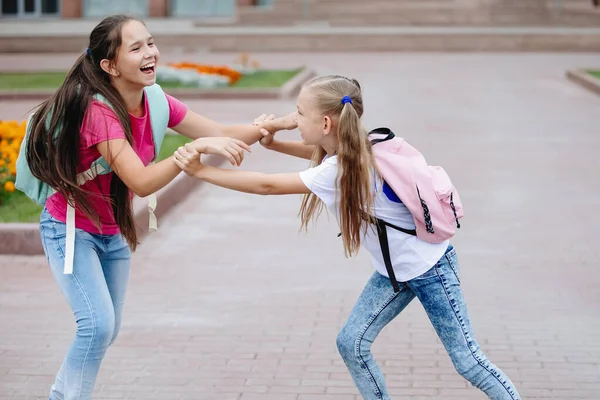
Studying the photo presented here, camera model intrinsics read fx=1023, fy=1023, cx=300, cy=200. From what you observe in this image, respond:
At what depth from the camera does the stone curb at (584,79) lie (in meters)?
18.1

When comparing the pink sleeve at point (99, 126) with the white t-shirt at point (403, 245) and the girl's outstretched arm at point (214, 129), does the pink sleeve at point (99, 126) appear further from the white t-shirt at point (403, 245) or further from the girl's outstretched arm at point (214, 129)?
the white t-shirt at point (403, 245)

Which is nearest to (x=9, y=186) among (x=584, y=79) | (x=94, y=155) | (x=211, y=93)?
(x=94, y=155)

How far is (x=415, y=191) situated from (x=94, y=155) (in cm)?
124

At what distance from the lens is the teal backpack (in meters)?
3.93

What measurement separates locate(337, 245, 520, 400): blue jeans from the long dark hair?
1101mm

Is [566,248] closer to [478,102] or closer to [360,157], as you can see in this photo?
[360,157]

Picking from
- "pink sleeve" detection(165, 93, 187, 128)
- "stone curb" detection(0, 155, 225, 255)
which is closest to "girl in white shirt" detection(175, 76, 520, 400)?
"pink sleeve" detection(165, 93, 187, 128)

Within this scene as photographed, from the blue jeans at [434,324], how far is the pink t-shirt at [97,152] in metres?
1.05

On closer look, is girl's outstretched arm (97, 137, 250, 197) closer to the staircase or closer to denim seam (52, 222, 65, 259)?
denim seam (52, 222, 65, 259)

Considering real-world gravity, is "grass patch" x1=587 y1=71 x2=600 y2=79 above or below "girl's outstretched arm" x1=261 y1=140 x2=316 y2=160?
below

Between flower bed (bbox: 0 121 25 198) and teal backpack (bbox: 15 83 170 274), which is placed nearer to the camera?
teal backpack (bbox: 15 83 170 274)

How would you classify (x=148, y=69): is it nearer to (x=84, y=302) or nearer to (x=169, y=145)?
(x=84, y=302)

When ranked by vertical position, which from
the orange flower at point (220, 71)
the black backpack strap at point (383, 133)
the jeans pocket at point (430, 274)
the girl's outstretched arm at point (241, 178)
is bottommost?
the orange flower at point (220, 71)

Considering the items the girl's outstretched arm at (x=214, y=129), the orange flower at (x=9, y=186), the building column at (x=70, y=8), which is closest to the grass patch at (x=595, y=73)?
the orange flower at (x=9, y=186)
